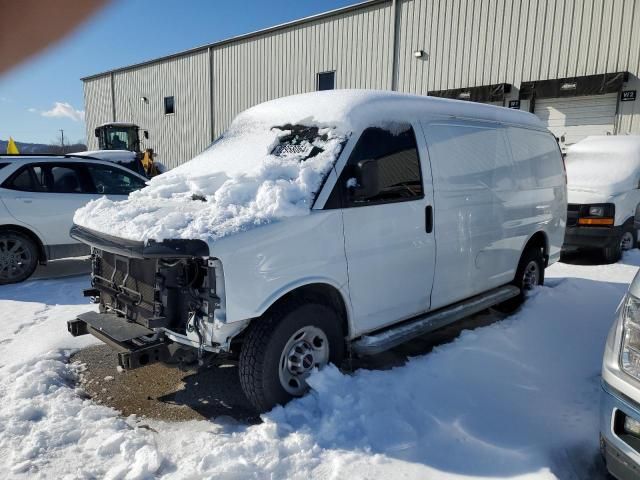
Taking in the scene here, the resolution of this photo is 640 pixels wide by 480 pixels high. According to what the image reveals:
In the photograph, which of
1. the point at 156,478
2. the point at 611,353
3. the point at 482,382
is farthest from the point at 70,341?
the point at 611,353

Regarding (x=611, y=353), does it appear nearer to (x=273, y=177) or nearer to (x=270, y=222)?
(x=270, y=222)

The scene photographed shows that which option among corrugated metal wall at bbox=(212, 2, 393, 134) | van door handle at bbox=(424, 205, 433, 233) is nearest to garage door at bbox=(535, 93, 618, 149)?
corrugated metal wall at bbox=(212, 2, 393, 134)

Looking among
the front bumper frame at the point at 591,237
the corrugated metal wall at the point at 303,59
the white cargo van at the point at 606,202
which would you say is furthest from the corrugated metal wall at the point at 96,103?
the front bumper frame at the point at 591,237

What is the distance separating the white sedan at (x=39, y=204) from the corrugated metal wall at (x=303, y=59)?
37.8 ft

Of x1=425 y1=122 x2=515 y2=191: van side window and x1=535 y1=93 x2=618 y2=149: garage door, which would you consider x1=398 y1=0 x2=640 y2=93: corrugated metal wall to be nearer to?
x1=535 y1=93 x2=618 y2=149: garage door

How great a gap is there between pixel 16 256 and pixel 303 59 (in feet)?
46.9

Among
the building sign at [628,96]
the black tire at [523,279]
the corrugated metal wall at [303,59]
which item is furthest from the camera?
the corrugated metal wall at [303,59]

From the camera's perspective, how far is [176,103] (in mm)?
24406

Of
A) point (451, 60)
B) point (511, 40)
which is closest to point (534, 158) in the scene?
point (511, 40)

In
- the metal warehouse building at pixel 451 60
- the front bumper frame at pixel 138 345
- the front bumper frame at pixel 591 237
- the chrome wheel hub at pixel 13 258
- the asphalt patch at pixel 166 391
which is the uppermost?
the metal warehouse building at pixel 451 60

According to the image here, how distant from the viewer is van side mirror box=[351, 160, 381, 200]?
3350 mm

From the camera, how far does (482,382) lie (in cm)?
358

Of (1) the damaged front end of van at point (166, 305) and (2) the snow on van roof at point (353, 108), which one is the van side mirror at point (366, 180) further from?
(1) the damaged front end of van at point (166, 305)

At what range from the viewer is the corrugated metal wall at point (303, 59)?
639 inches
